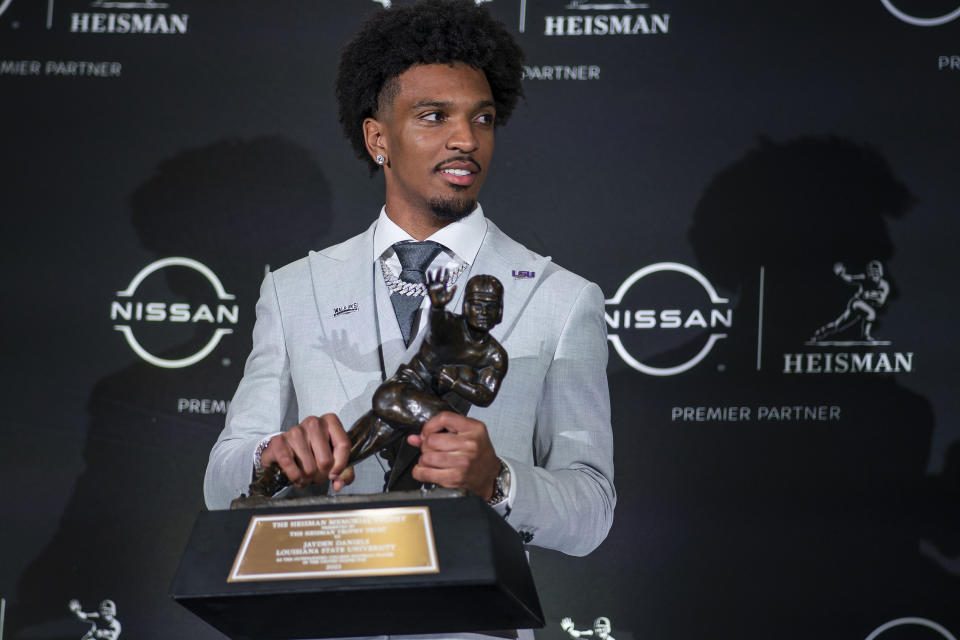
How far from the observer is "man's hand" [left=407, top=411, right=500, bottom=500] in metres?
1.72

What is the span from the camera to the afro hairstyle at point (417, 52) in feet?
7.78

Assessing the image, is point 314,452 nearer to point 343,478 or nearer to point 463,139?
point 343,478

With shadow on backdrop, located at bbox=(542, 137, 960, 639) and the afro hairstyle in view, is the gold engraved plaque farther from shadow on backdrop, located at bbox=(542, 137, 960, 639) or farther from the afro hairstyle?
shadow on backdrop, located at bbox=(542, 137, 960, 639)

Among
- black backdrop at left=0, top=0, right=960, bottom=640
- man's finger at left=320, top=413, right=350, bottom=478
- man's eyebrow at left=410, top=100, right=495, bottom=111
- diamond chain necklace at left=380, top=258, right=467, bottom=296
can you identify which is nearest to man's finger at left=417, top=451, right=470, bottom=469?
man's finger at left=320, top=413, right=350, bottom=478

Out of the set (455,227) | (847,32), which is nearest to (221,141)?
(455,227)

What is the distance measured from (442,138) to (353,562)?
924 mm

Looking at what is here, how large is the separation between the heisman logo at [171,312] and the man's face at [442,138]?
1.08m

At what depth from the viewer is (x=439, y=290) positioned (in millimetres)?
1760

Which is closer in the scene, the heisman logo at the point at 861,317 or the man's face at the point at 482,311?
the man's face at the point at 482,311

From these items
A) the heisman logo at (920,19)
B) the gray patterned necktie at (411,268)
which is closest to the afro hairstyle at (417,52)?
the gray patterned necktie at (411,268)

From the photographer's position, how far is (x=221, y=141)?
337 cm

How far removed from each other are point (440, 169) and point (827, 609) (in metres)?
1.55

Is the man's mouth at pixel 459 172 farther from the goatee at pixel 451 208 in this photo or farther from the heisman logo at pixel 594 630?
the heisman logo at pixel 594 630

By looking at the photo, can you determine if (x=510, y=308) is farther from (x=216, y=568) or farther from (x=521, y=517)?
(x=216, y=568)
